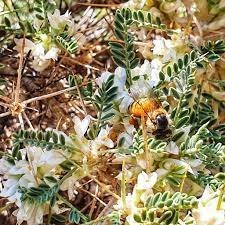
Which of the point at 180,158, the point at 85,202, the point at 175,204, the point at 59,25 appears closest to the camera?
the point at 175,204

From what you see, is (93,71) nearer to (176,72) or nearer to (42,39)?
(42,39)

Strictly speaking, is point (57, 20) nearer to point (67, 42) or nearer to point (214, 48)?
point (67, 42)

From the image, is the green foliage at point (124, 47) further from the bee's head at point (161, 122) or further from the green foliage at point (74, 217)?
the green foliage at point (74, 217)

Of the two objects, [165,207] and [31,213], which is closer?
[165,207]

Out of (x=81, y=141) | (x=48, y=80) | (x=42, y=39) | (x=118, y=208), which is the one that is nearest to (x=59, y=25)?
(x=42, y=39)

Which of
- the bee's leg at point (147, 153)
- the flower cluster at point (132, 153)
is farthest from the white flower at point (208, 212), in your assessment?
the bee's leg at point (147, 153)

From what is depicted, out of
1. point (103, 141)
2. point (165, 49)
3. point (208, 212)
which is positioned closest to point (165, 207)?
point (208, 212)

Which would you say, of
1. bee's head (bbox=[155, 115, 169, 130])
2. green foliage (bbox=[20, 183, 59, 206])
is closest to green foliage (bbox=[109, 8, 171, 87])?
bee's head (bbox=[155, 115, 169, 130])
